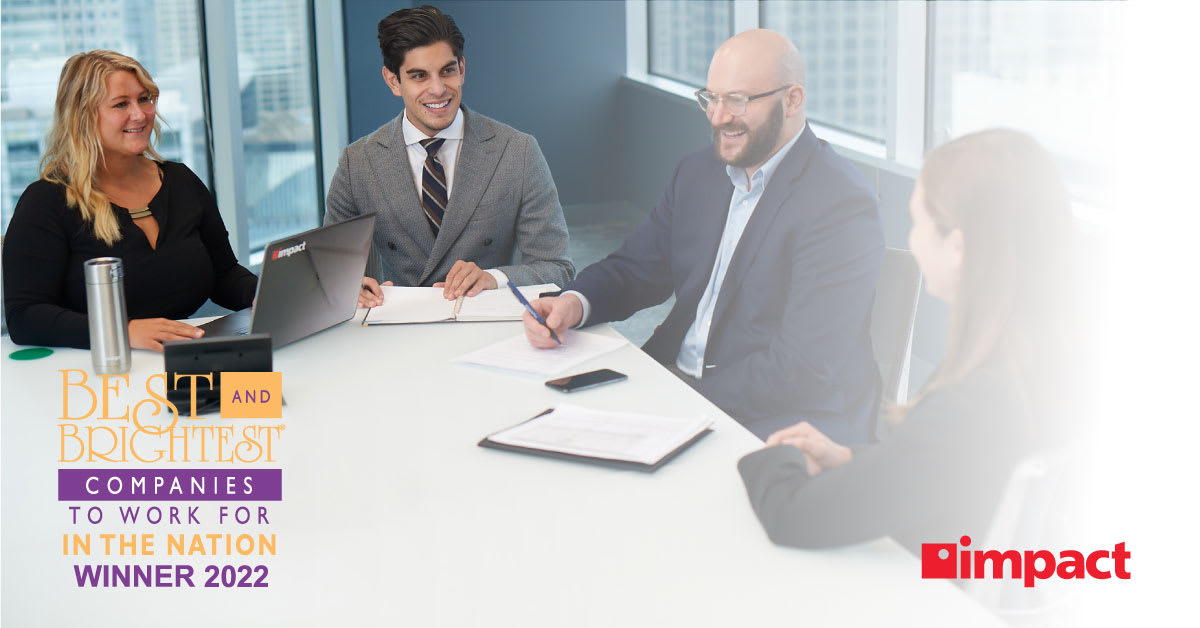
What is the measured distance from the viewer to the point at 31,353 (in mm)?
2314

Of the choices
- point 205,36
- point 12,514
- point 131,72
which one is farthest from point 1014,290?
point 205,36

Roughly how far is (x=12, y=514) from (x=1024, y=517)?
1349 mm

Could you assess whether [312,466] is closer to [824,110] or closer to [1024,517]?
[1024,517]

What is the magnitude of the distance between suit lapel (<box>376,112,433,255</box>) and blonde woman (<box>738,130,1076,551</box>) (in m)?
2.03

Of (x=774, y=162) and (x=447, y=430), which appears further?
(x=774, y=162)

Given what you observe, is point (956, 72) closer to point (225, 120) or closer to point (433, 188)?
point (433, 188)

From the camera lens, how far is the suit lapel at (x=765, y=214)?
7.70 feet

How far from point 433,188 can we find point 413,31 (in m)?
0.43

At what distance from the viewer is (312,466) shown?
167cm

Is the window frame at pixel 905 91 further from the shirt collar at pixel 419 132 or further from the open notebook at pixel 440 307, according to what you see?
the open notebook at pixel 440 307

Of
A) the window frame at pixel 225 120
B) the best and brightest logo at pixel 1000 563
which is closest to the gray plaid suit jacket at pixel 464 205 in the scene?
the window frame at pixel 225 120

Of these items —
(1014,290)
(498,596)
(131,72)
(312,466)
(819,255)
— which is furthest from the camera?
(131,72)

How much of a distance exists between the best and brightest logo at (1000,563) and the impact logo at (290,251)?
135 centimetres

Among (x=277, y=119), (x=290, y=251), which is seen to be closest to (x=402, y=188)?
(x=290, y=251)
